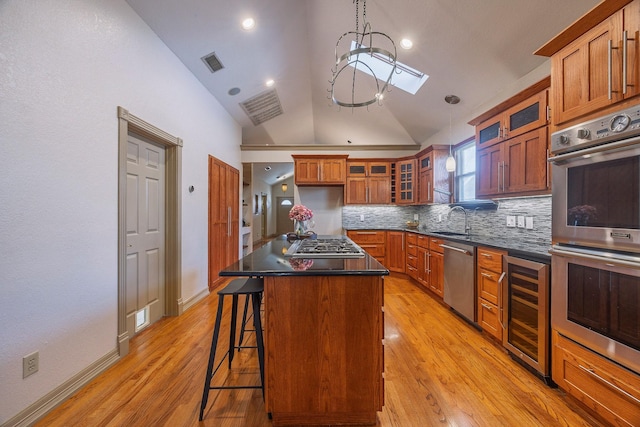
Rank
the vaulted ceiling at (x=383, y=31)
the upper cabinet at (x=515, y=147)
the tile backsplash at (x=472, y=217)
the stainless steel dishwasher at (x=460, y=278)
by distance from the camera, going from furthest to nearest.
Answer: the stainless steel dishwasher at (x=460, y=278) < the tile backsplash at (x=472, y=217) < the vaulted ceiling at (x=383, y=31) < the upper cabinet at (x=515, y=147)

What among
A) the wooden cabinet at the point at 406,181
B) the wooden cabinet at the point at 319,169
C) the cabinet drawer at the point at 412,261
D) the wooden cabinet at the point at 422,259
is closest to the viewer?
the wooden cabinet at the point at 422,259

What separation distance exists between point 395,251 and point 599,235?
3560 millimetres

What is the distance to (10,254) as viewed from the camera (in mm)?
1432

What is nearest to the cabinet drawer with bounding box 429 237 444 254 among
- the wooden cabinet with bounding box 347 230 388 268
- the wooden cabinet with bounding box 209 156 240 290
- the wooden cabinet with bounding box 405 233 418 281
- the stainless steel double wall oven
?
the wooden cabinet with bounding box 405 233 418 281

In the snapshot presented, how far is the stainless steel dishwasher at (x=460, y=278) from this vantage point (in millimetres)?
2717

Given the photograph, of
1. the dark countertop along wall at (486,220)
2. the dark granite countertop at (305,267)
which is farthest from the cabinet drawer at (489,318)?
the dark granite countertop at (305,267)

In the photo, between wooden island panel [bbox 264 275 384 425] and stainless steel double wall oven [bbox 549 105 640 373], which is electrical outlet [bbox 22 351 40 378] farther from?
stainless steel double wall oven [bbox 549 105 640 373]

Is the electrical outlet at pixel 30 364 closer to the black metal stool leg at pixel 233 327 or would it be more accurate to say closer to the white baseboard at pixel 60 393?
the white baseboard at pixel 60 393

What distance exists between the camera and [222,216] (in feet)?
15.0

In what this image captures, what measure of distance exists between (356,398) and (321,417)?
230mm

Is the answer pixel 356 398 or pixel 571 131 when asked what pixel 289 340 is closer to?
pixel 356 398

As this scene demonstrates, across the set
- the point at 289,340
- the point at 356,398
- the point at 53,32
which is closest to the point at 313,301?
the point at 289,340

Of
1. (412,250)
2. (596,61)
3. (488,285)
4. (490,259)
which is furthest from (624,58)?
(412,250)

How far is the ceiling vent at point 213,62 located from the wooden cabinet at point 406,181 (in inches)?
142
